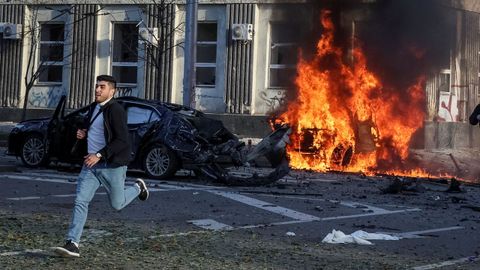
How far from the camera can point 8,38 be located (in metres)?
28.1

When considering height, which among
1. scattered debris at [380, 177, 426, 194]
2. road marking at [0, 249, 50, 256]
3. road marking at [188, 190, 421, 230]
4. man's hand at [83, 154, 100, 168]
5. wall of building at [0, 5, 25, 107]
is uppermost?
wall of building at [0, 5, 25, 107]

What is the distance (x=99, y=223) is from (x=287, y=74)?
1333 centimetres

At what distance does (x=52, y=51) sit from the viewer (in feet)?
92.9

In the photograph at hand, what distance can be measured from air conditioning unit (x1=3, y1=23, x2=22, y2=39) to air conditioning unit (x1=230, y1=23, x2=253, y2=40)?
8907 mm

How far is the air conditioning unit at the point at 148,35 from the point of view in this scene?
25844 mm

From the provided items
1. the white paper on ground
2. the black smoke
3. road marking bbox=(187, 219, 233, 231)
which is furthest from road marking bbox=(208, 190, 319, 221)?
the black smoke

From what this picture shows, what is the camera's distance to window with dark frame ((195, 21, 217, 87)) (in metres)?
26.2

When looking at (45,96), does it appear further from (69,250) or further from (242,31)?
(69,250)

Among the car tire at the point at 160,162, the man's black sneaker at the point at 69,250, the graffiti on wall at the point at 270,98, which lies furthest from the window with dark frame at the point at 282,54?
the man's black sneaker at the point at 69,250

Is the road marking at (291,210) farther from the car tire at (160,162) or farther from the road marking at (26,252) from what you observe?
the road marking at (26,252)

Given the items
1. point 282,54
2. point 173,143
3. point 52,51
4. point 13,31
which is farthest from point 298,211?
point 13,31

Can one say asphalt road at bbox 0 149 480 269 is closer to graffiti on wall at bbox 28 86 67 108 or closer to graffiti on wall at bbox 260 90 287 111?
graffiti on wall at bbox 260 90 287 111

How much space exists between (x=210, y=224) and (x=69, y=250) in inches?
108

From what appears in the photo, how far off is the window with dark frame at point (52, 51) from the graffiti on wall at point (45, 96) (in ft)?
1.42
